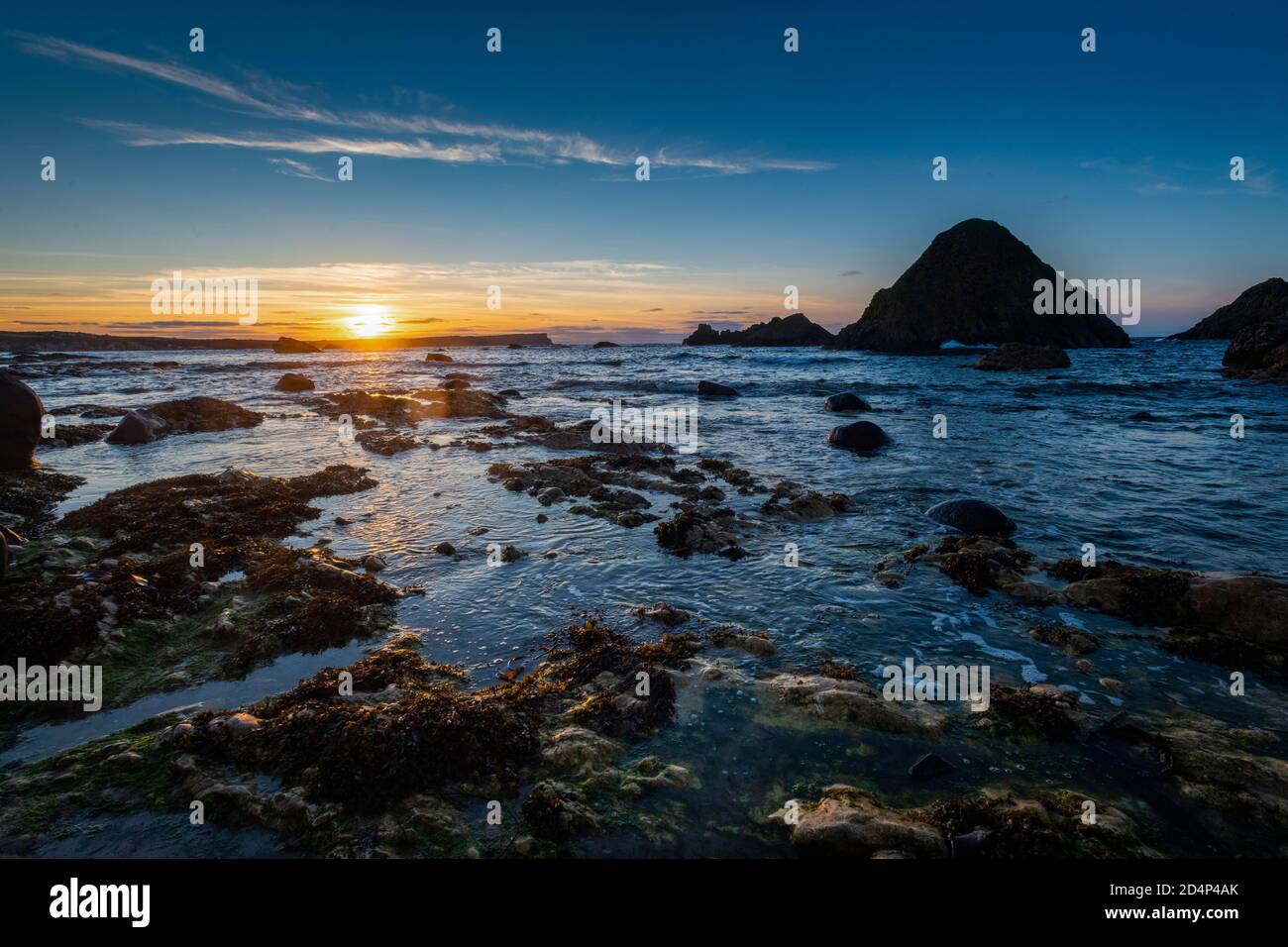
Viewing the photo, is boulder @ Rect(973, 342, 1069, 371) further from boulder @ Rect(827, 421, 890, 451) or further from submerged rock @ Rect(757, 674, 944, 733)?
submerged rock @ Rect(757, 674, 944, 733)

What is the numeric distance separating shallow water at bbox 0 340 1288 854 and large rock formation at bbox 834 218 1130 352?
84.8 metres

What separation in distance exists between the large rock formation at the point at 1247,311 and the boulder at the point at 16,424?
136 metres

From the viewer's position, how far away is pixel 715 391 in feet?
127

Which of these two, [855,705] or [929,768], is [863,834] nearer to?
[929,768]

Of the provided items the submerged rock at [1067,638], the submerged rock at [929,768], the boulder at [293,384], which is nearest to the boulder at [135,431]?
the boulder at [293,384]

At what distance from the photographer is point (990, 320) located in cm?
10331

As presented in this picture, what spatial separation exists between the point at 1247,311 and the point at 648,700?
498ft

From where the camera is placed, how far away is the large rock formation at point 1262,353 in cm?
3788

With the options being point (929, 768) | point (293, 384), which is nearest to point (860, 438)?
point (929, 768)

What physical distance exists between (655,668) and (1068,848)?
383 centimetres

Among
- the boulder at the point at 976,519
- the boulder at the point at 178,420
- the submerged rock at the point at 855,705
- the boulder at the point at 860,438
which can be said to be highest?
the boulder at the point at 178,420
